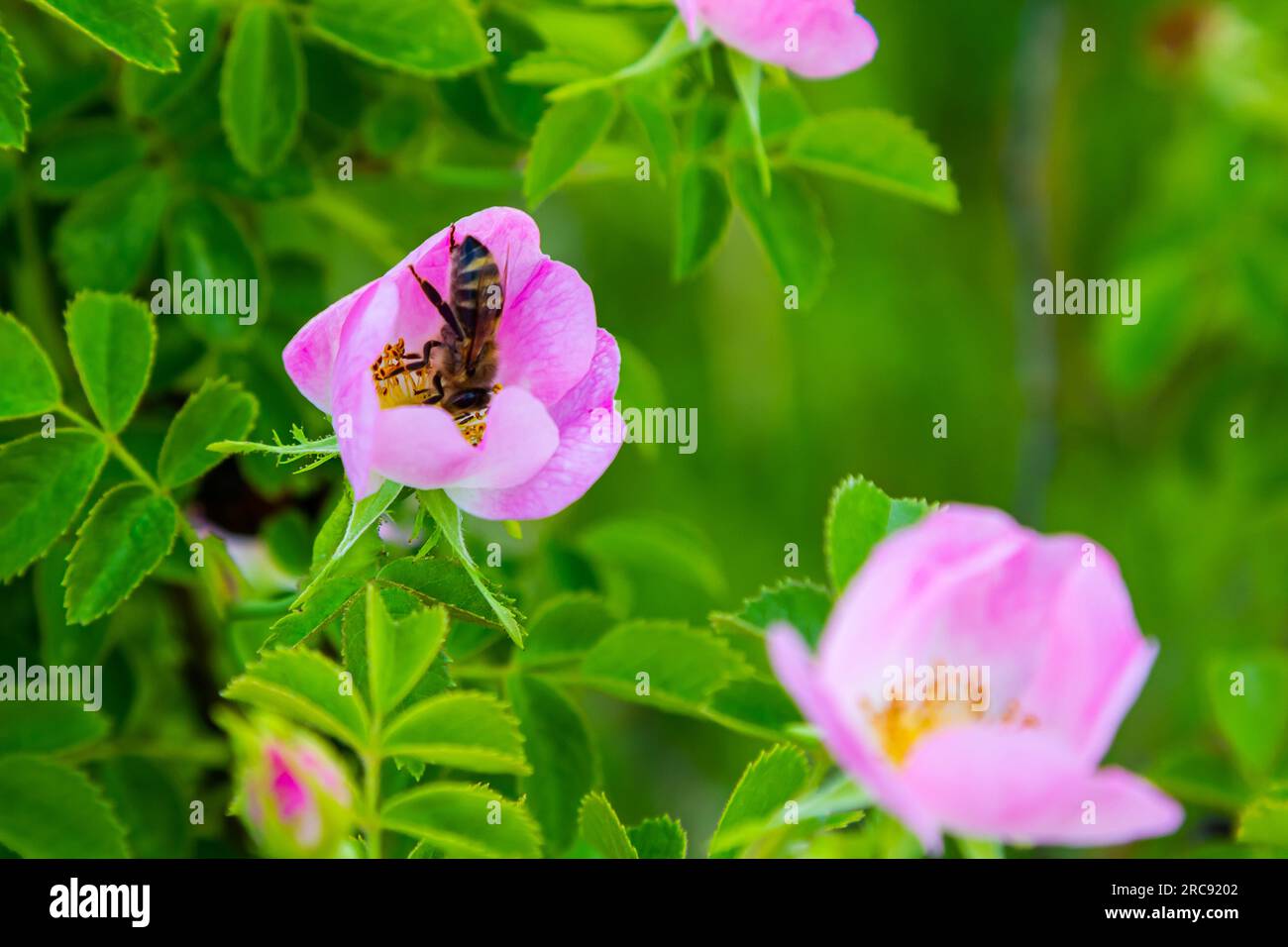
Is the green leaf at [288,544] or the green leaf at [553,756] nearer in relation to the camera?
the green leaf at [553,756]

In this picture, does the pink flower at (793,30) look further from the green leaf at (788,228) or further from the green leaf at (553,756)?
the green leaf at (553,756)

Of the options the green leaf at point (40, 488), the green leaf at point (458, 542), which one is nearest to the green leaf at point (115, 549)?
the green leaf at point (40, 488)

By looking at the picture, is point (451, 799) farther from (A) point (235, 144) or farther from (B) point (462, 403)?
(A) point (235, 144)

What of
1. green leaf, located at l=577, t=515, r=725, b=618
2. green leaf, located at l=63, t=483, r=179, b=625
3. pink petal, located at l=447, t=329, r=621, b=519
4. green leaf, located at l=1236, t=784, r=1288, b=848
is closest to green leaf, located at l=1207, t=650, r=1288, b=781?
green leaf, located at l=1236, t=784, r=1288, b=848

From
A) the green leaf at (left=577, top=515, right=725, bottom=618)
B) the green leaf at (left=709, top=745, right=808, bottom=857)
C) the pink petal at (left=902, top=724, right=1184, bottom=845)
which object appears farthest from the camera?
the green leaf at (left=577, top=515, right=725, bottom=618)

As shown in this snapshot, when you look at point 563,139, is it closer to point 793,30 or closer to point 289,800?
point 793,30

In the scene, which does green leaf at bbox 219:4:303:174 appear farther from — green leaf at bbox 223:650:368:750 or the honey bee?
green leaf at bbox 223:650:368:750

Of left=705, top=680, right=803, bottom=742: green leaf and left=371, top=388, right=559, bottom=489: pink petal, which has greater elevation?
left=371, top=388, right=559, bottom=489: pink petal
